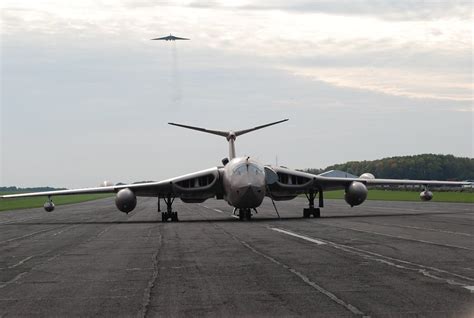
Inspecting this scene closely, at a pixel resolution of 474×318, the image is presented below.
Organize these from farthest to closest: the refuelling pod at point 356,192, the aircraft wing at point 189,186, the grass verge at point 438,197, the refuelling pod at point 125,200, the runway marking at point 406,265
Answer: the grass verge at point 438,197
the refuelling pod at point 356,192
the aircraft wing at point 189,186
the refuelling pod at point 125,200
the runway marking at point 406,265

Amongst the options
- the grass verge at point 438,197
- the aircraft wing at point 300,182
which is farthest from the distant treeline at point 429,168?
the aircraft wing at point 300,182

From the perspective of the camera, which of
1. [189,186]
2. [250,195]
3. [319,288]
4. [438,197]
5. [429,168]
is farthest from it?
[429,168]

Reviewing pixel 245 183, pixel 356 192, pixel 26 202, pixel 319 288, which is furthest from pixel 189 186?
pixel 26 202

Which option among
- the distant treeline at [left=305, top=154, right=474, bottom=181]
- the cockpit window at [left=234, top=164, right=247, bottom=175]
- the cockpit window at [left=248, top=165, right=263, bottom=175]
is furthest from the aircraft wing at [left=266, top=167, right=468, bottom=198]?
the distant treeline at [left=305, top=154, right=474, bottom=181]

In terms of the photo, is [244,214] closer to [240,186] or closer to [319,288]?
[240,186]

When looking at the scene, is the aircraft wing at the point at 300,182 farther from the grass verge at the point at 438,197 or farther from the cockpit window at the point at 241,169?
the grass verge at the point at 438,197

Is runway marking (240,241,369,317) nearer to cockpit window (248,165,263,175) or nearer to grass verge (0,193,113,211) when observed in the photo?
cockpit window (248,165,263,175)

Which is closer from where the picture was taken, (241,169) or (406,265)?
(406,265)

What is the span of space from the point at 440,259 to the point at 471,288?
4544 mm

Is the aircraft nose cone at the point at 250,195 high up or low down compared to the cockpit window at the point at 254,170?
down

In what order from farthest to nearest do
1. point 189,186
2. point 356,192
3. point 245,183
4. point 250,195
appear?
1. point 356,192
2. point 189,186
3. point 250,195
4. point 245,183

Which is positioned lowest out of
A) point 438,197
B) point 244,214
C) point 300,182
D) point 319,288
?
point 319,288

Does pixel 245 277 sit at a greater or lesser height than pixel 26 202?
lesser

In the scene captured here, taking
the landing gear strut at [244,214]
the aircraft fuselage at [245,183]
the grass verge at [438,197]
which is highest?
the aircraft fuselage at [245,183]
